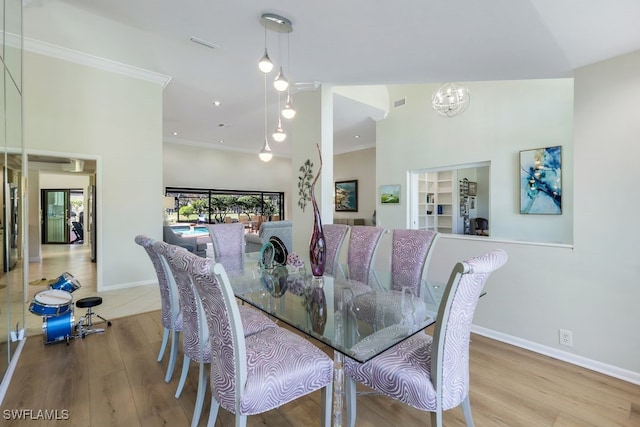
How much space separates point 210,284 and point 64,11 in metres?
3.60

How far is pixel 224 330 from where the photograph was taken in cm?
132

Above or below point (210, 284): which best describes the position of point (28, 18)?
above

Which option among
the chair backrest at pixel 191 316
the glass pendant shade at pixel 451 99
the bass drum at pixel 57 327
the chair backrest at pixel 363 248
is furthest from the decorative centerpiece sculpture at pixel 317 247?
the glass pendant shade at pixel 451 99

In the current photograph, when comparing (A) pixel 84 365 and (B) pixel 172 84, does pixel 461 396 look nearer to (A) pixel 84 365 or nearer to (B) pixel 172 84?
(A) pixel 84 365

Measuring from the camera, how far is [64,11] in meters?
2.98

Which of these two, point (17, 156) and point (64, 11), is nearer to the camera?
→ point (17, 156)

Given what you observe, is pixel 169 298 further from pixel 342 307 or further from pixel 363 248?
pixel 363 248

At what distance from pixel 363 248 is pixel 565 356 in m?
1.95

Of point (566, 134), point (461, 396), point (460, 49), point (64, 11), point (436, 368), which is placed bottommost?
point (461, 396)

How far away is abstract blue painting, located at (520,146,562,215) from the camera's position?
14.0 ft

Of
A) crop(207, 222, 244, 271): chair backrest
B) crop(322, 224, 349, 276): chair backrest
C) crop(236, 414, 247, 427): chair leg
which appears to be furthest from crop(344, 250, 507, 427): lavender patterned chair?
crop(207, 222, 244, 271): chair backrest

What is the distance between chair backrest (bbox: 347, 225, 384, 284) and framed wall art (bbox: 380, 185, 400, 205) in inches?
107

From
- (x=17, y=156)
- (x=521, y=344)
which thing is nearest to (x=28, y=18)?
(x=17, y=156)

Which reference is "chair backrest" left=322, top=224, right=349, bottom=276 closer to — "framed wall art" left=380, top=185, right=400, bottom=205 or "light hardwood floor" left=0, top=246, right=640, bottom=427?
"light hardwood floor" left=0, top=246, right=640, bottom=427
